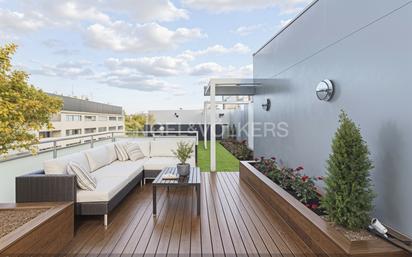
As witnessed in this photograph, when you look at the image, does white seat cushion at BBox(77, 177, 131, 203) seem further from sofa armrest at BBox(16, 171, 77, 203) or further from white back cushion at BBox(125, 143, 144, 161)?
white back cushion at BBox(125, 143, 144, 161)

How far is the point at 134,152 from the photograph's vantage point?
5605 millimetres

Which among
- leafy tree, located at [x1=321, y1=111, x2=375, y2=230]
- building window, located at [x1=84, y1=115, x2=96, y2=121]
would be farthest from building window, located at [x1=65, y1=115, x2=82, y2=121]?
leafy tree, located at [x1=321, y1=111, x2=375, y2=230]

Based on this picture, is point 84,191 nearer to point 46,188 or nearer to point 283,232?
point 46,188

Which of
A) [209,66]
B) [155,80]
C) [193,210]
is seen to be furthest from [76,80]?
[193,210]

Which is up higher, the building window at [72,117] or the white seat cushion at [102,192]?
the building window at [72,117]

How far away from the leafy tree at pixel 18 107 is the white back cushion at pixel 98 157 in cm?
189

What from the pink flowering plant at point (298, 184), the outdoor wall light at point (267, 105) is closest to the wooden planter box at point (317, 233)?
the pink flowering plant at point (298, 184)

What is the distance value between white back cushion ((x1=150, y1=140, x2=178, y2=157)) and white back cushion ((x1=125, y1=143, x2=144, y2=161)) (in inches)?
13.4

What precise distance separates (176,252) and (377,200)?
6.48 feet

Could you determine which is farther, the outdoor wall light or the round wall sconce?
the outdoor wall light

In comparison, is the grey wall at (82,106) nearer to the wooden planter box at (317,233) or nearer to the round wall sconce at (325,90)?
the wooden planter box at (317,233)

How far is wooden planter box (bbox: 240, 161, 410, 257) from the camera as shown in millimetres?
1776

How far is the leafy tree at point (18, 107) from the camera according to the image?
2.05m

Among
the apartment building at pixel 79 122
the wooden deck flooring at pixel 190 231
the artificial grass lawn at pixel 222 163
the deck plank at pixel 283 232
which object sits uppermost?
the apartment building at pixel 79 122
